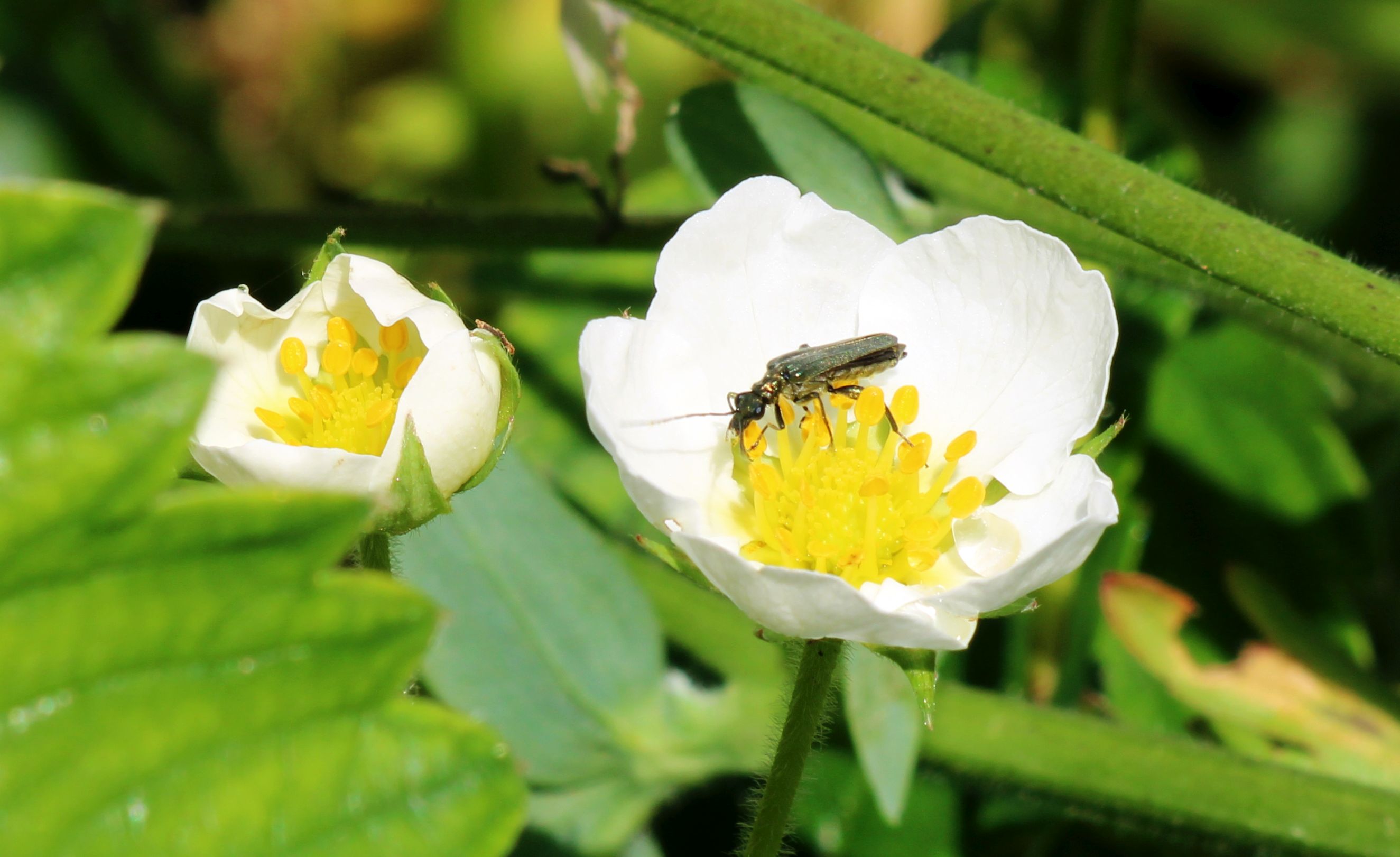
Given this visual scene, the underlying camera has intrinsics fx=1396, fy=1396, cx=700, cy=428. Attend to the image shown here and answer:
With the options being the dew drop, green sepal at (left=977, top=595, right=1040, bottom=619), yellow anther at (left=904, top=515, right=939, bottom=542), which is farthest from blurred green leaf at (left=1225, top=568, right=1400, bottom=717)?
the dew drop

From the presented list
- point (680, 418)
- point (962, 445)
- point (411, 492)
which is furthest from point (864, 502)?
point (411, 492)

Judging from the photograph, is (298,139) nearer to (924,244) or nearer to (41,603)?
(924,244)

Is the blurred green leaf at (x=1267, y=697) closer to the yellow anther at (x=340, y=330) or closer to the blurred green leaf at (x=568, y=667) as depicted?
the blurred green leaf at (x=568, y=667)

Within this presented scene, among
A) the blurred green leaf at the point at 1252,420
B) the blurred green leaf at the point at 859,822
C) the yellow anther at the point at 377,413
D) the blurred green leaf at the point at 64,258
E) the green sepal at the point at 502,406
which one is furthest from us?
the blurred green leaf at the point at 1252,420

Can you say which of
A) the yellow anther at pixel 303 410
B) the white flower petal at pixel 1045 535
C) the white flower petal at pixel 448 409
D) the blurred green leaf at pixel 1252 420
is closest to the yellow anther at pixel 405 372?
the yellow anther at pixel 303 410

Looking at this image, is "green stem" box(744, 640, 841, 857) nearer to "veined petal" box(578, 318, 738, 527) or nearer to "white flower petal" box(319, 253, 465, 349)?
"veined petal" box(578, 318, 738, 527)

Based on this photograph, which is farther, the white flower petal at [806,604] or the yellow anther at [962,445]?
the yellow anther at [962,445]

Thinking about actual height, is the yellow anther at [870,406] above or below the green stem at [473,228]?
above
